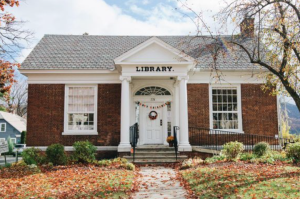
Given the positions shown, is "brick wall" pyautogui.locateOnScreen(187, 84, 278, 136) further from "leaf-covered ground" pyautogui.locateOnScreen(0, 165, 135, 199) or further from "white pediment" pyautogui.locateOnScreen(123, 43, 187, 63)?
"leaf-covered ground" pyautogui.locateOnScreen(0, 165, 135, 199)

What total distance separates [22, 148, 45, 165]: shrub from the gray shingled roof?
4490mm

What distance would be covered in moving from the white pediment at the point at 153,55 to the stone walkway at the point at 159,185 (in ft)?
16.9

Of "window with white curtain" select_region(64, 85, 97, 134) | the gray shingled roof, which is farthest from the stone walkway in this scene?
the gray shingled roof

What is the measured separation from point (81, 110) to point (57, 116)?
Answer: 1.26 m

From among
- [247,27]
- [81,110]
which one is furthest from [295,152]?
[81,110]

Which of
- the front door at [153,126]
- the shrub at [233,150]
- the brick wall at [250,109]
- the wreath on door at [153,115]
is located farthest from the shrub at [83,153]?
the shrub at [233,150]

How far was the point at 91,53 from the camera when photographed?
17766 millimetres

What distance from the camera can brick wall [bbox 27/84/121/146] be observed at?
15.8 meters

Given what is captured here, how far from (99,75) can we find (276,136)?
981 centimetres

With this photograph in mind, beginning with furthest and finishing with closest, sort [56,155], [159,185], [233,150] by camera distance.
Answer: [56,155] → [233,150] → [159,185]

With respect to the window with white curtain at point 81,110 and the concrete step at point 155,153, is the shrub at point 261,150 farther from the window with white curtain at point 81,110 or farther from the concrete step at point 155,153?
the window with white curtain at point 81,110

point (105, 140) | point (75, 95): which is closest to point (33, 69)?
point (75, 95)

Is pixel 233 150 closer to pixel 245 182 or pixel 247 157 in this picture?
pixel 247 157

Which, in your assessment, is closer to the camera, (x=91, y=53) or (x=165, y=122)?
(x=165, y=122)
